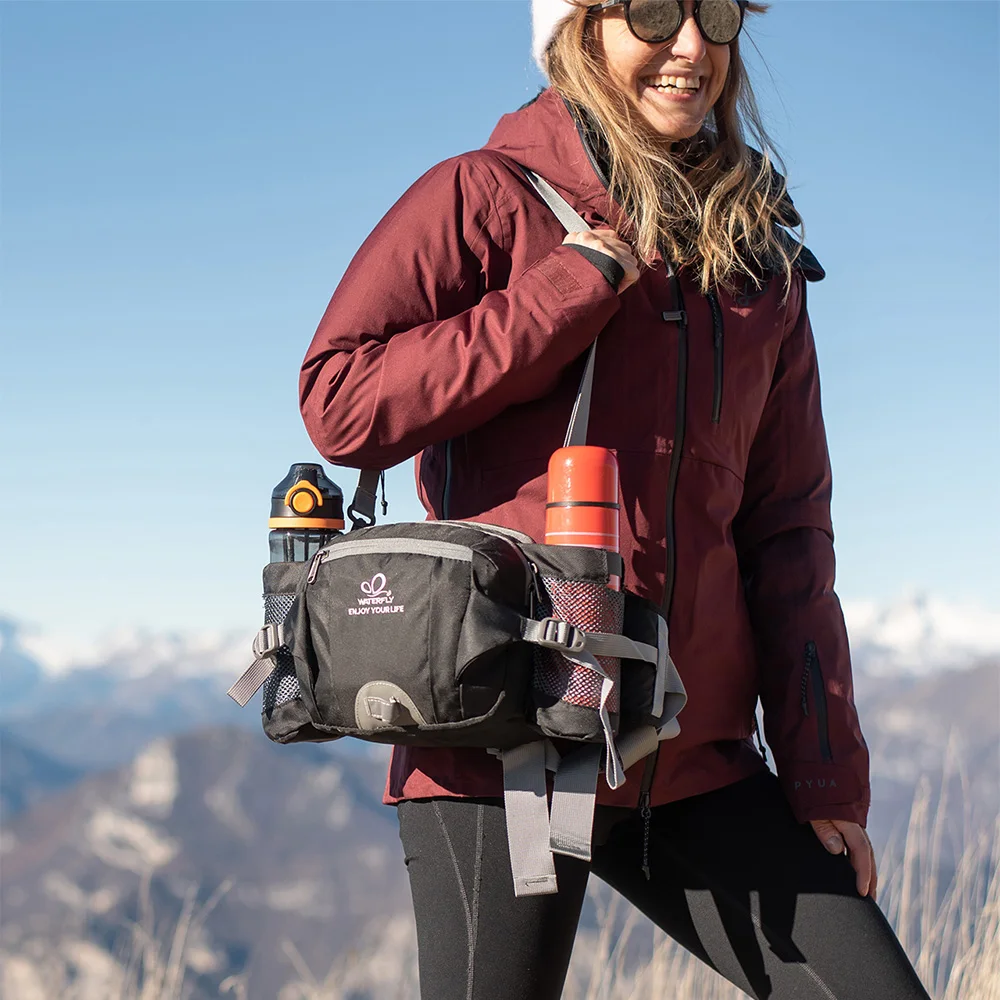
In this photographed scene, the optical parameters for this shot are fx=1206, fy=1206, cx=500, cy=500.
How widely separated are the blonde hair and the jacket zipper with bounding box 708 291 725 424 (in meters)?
0.04

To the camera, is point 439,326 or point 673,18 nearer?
point 439,326

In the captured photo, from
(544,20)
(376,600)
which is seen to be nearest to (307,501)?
(376,600)

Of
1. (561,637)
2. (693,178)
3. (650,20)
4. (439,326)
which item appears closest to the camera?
(561,637)

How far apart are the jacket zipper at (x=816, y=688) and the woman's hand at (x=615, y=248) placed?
65cm

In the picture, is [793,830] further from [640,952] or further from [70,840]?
[70,840]

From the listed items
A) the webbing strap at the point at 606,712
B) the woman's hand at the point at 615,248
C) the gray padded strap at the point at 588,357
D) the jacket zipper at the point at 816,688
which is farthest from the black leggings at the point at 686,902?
the woman's hand at the point at 615,248

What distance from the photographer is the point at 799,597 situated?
1.92 metres

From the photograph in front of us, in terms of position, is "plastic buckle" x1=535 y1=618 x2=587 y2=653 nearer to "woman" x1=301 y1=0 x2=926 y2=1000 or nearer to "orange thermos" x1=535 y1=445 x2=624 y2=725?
"orange thermos" x1=535 y1=445 x2=624 y2=725

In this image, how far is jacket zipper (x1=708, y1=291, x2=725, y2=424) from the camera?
176 centimetres

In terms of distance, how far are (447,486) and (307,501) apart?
20 cm

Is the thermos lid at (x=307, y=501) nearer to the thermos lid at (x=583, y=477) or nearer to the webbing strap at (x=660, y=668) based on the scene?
the thermos lid at (x=583, y=477)

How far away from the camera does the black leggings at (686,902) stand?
5.27 feet

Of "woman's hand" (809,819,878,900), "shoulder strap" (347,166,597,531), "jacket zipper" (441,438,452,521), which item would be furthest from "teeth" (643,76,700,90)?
"woman's hand" (809,819,878,900)

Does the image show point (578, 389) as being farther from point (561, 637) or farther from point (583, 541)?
point (561, 637)
